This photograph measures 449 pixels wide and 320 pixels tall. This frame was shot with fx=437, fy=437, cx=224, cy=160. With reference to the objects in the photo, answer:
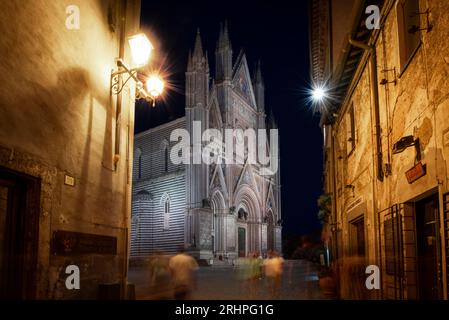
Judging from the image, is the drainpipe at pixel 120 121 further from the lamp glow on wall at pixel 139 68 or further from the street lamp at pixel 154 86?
the street lamp at pixel 154 86

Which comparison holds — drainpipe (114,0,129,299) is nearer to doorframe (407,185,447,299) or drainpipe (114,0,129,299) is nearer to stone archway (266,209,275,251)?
doorframe (407,185,447,299)

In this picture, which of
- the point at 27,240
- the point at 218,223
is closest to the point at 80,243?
the point at 27,240

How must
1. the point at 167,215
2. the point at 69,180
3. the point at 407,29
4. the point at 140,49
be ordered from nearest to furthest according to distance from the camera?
the point at 407,29, the point at 69,180, the point at 140,49, the point at 167,215

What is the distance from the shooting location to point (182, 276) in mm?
7742

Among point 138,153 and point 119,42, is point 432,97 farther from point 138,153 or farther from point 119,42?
point 138,153

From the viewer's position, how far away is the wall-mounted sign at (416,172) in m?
5.57

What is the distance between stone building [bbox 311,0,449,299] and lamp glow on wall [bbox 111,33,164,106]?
3939 mm

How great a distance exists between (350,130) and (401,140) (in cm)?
556

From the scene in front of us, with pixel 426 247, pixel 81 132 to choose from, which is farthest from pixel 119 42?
pixel 426 247

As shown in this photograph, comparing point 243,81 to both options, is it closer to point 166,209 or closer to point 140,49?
point 166,209

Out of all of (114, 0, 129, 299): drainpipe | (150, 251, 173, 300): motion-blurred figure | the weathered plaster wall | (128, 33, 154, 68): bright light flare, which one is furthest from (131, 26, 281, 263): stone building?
(128, 33, 154, 68): bright light flare

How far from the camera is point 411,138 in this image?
5922 mm

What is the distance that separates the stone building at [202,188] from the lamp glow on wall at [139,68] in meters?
25.3
